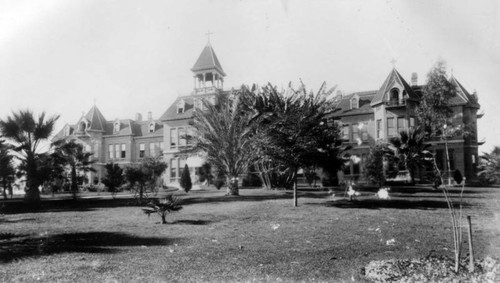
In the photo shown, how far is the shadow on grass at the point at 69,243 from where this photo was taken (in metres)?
6.60

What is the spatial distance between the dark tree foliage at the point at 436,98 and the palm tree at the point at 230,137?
48.4ft

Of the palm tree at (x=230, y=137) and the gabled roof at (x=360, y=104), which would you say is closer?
the palm tree at (x=230, y=137)

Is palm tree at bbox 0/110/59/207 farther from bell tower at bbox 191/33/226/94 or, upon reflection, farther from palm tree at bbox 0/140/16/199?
bell tower at bbox 191/33/226/94

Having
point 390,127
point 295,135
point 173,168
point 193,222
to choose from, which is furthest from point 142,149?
point 193,222

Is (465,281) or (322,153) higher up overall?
(322,153)

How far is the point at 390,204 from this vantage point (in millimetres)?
13281

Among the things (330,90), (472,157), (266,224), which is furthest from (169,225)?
(472,157)

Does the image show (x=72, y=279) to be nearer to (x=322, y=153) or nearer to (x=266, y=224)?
(x=266, y=224)

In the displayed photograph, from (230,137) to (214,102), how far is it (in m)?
20.6

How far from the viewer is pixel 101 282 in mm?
5246

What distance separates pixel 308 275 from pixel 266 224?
4058 mm

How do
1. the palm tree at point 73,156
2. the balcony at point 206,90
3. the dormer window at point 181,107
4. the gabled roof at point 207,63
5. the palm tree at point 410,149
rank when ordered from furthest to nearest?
1. the dormer window at point 181,107
2. the balcony at point 206,90
3. the gabled roof at point 207,63
4. the palm tree at point 410,149
5. the palm tree at point 73,156

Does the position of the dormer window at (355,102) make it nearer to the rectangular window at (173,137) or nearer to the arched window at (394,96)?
the arched window at (394,96)

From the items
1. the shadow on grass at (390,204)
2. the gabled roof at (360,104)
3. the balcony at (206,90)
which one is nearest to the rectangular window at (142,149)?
the balcony at (206,90)
